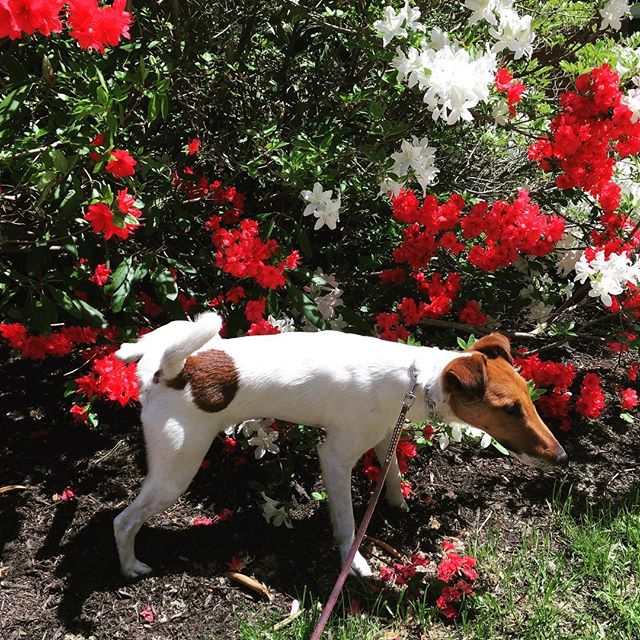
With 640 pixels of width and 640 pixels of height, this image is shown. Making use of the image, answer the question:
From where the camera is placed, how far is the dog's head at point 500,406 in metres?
2.56

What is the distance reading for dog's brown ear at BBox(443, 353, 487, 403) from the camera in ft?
8.24

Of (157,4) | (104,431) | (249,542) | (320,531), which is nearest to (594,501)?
(320,531)

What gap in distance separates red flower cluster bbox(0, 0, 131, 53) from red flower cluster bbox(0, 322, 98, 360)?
151 centimetres

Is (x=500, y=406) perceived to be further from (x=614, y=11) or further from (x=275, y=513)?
(x=614, y=11)

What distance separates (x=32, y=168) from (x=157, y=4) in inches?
60.6

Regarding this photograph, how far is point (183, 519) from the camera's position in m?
3.18

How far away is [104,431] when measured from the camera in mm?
3688

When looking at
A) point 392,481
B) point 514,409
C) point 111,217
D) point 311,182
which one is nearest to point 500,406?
point 514,409

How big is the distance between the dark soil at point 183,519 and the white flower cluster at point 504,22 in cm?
205

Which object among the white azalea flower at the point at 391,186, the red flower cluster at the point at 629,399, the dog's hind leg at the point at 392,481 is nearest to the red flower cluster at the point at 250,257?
the white azalea flower at the point at 391,186

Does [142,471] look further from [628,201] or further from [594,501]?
[628,201]

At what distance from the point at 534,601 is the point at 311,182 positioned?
2049 millimetres

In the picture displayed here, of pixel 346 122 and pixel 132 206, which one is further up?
pixel 346 122

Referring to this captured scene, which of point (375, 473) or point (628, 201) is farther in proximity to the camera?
point (628, 201)
